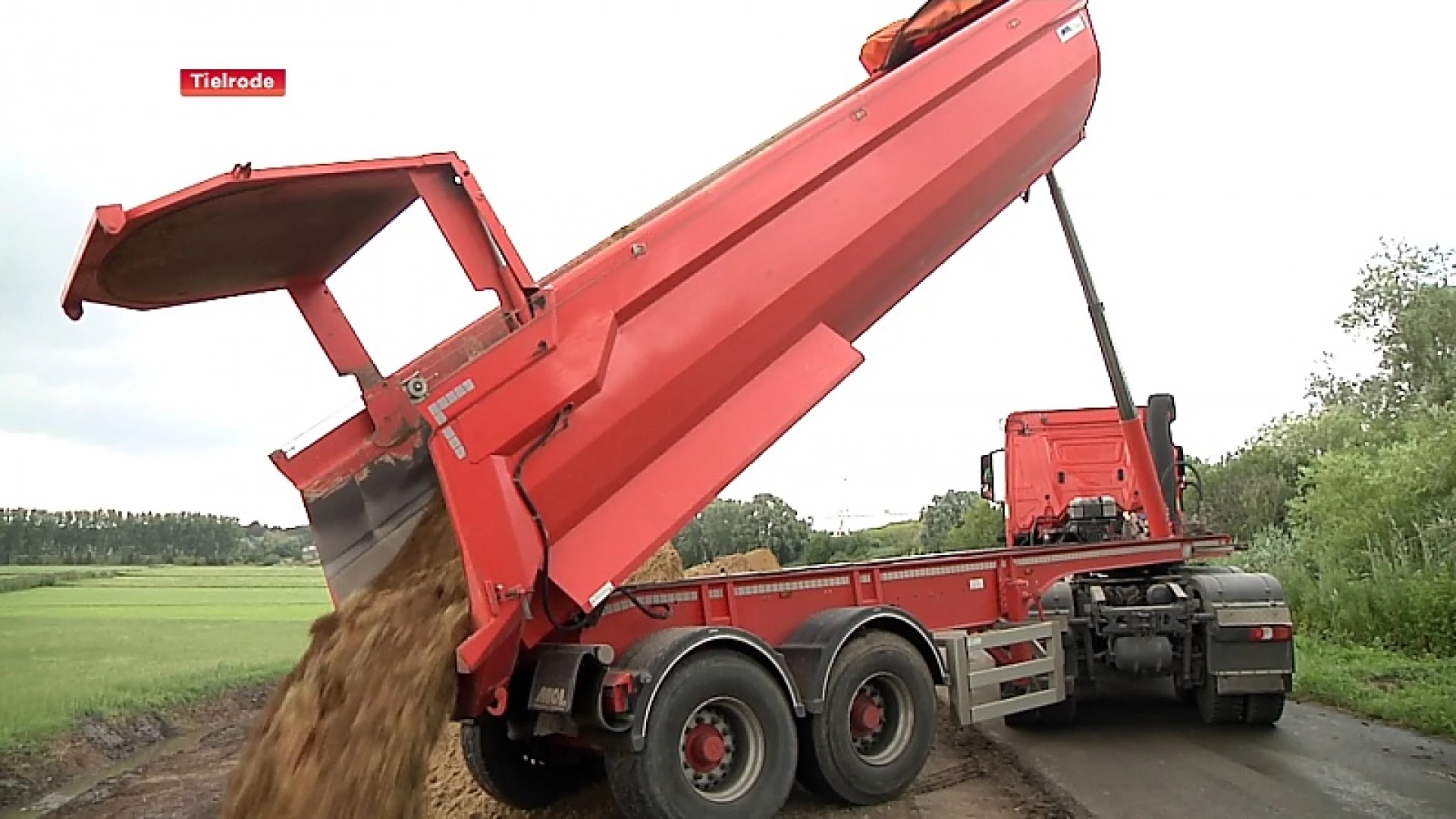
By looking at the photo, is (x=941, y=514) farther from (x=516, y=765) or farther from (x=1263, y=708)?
(x=516, y=765)

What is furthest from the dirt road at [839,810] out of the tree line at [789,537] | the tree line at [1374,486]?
the tree line at [789,537]

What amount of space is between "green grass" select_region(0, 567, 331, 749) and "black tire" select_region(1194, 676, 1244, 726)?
6843mm

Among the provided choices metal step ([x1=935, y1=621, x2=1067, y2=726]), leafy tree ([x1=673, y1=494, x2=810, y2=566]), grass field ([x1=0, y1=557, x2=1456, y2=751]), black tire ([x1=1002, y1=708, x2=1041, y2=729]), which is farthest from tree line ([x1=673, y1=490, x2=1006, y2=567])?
metal step ([x1=935, y1=621, x2=1067, y2=726])

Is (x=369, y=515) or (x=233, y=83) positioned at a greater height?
(x=233, y=83)

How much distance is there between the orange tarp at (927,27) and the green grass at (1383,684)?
6331 mm

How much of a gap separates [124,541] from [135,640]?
1084mm

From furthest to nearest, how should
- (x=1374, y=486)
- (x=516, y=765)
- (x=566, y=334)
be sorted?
(x=1374, y=486) < (x=516, y=765) < (x=566, y=334)

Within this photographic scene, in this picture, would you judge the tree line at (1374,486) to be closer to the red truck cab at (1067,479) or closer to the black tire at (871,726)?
the red truck cab at (1067,479)

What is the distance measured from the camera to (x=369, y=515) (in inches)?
198

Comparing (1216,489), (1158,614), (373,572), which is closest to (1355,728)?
(1158,614)

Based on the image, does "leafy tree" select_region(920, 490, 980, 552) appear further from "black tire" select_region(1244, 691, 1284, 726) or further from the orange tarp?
the orange tarp

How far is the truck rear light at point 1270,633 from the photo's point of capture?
813 centimetres

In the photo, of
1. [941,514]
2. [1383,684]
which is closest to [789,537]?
[941,514]

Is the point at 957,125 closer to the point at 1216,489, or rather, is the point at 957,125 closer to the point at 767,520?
the point at 767,520
